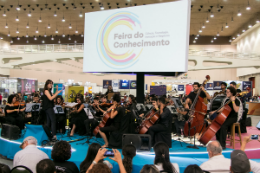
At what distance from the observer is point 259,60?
58.7 ft

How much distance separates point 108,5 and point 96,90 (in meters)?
7.60

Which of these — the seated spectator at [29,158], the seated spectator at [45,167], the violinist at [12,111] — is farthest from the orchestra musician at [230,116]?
the violinist at [12,111]

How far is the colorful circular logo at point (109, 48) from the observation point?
536cm

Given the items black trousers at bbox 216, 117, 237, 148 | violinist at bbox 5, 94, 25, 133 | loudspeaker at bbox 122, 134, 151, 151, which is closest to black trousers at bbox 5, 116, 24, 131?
violinist at bbox 5, 94, 25, 133

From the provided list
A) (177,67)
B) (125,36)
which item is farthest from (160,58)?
(125,36)

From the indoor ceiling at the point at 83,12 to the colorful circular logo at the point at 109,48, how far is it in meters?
Result: 11.1

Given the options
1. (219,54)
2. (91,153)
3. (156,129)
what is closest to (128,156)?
(91,153)

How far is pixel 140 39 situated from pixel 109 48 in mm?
853

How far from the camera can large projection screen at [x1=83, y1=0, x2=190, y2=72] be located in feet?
16.1

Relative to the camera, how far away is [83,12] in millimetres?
18250

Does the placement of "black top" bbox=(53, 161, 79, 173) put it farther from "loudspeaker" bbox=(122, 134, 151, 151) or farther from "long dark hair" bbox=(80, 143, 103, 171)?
"loudspeaker" bbox=(122, 134, 151, 151)

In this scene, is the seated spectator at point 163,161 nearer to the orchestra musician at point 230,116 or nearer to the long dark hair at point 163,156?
the long dark hair at point 163,156

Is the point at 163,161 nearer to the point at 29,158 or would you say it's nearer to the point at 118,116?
the point at 29,158

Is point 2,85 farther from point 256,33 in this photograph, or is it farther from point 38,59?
point 256,33
